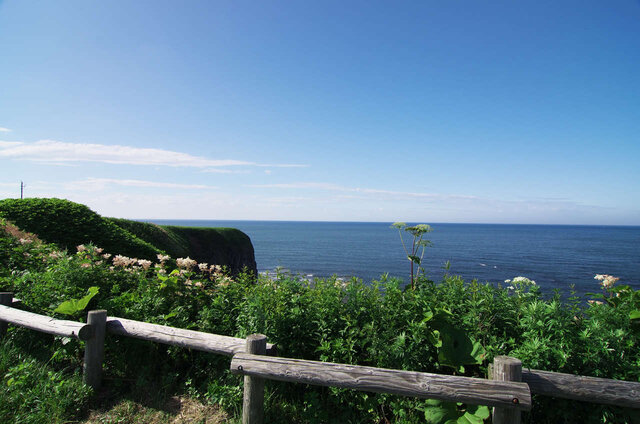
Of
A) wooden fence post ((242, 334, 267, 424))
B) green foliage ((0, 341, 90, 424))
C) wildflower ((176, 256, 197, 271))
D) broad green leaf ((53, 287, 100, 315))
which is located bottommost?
green foliage ((0, 341, 90, 424))

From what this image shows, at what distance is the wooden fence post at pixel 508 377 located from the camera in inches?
114

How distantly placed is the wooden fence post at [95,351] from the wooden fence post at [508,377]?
4619 millimetres

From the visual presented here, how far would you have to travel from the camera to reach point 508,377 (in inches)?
115

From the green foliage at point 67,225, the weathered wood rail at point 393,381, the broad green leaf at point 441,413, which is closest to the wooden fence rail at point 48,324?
the weathered wood rail at point 393,381

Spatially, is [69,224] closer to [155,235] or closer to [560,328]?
[155,235]

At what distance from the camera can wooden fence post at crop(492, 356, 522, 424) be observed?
9.54 ft

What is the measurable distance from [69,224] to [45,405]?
430 inches

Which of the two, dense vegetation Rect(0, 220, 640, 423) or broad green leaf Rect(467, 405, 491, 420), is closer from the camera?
broad green leaf Rect(467, 405, 491, 420)

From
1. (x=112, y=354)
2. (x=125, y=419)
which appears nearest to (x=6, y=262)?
(x=112, y=354)

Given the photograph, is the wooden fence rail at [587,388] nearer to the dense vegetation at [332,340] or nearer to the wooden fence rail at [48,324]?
the dense vegetation at [332,340]

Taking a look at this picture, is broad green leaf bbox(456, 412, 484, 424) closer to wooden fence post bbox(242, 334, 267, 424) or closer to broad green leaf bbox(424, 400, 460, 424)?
broad green leaf bbox(424, 400, 460, 424)

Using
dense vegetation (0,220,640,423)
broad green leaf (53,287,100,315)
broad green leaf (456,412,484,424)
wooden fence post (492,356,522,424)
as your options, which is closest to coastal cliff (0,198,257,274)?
dense vegetation (0,220,640,423)

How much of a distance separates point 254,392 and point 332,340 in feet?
3.35

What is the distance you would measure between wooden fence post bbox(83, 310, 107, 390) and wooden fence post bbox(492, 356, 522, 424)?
4.62 meters
